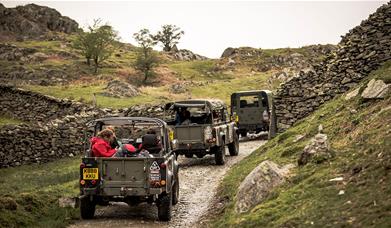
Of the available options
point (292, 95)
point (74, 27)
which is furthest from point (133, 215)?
point (74, 27)

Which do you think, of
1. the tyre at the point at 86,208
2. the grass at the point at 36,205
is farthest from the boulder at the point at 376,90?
the grass at the point at 36,205

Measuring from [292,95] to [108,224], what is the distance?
500 inches

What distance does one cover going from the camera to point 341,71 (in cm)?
→ 1980

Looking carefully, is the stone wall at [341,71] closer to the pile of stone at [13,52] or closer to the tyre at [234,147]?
the tyre at [234,147]

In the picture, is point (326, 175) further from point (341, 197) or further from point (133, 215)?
point (133, 215)

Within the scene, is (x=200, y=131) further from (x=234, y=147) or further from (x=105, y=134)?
(x=105, y=134)

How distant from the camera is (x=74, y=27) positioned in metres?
115

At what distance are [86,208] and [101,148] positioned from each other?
1.43 m

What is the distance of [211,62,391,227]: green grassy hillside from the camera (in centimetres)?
700

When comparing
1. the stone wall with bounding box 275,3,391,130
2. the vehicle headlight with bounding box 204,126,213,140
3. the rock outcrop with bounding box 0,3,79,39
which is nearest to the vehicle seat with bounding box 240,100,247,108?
the stone wall with bounding box 275,3,391,130

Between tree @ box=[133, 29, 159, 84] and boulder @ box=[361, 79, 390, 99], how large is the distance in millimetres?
55992

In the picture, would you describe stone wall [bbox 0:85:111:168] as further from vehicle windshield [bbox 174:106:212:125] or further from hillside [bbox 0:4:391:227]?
vehicle windshield [bbox 174:106:212:125]

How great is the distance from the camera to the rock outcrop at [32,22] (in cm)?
10219

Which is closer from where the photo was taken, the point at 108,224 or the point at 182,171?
the point at 108,224
